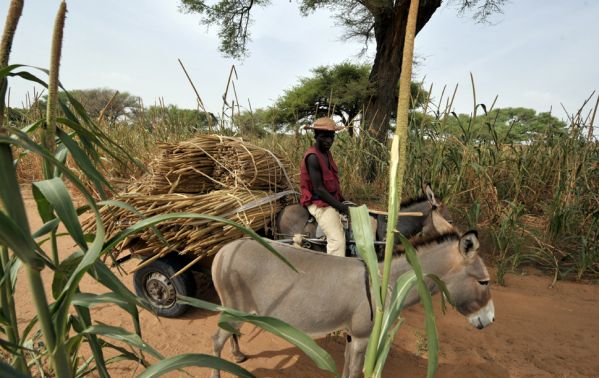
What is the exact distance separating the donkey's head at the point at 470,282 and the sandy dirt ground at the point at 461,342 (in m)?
0.74

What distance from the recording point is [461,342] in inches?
117

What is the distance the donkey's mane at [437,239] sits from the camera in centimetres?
225

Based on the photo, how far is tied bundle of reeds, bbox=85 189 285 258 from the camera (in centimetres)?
268

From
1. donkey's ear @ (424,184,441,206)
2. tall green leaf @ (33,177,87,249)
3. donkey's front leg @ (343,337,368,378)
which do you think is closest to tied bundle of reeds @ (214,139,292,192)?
donkey's ear @ (424,184,441,206)

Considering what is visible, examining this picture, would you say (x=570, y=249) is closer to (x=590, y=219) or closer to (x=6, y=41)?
(x=590, y=219)

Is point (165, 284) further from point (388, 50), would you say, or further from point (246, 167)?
point (388, 50)

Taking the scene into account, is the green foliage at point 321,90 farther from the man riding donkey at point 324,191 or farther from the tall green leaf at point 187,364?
the tall green leaf at point 187,364

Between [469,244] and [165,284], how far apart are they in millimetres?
2727

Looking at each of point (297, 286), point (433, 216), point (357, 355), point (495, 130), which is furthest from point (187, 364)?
point (495, 130)

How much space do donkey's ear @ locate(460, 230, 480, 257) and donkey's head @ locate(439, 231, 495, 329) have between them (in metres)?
0.02

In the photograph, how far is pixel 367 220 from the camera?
0.87 meters

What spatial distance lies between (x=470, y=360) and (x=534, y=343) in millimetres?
774

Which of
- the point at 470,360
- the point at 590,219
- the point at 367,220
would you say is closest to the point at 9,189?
the point at 367,220

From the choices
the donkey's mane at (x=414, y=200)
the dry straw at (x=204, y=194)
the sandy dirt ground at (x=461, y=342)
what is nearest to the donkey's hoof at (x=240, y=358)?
A: the sandy dirt ground at (x=461, y=342)
